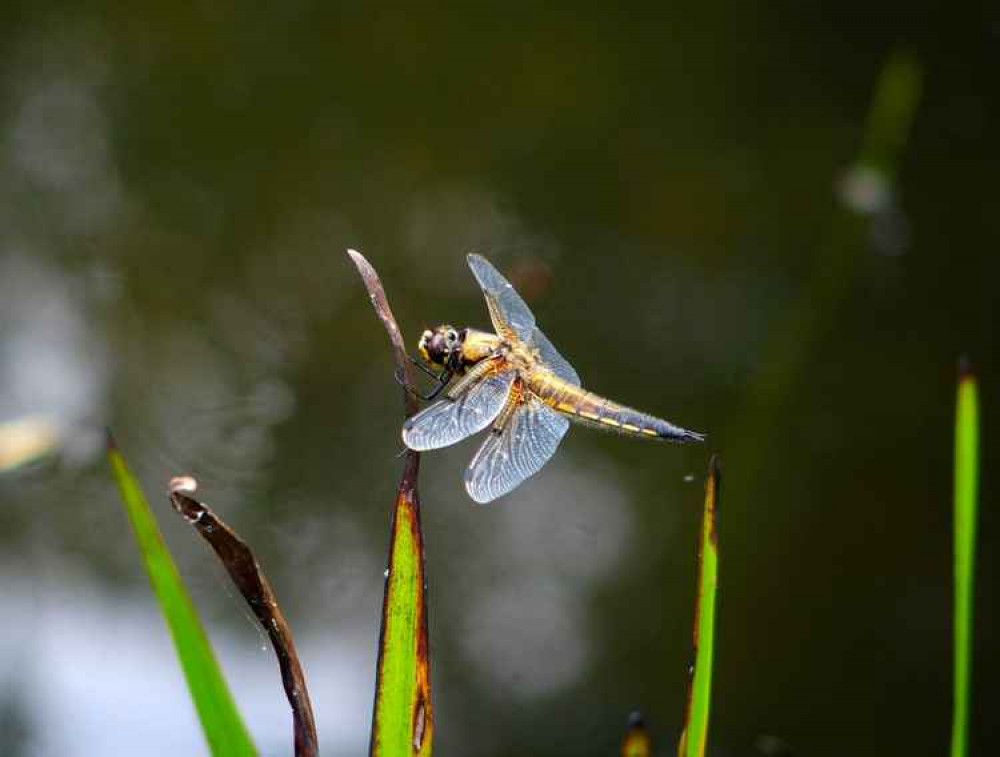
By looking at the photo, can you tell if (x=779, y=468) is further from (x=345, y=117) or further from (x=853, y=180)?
(x=345, y=117)

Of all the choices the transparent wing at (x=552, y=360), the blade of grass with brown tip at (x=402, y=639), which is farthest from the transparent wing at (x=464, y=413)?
the blade of grass with brown tip at (x=402, y=639)

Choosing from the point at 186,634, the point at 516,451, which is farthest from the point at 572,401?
the point at 186,634

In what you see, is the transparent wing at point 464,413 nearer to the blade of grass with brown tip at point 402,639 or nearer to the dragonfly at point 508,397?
the dragonfly at point 508,397

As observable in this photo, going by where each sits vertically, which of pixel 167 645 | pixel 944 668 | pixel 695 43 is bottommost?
pixel 167 645

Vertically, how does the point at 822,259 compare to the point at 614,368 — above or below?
above

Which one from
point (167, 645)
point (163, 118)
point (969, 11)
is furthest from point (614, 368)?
point (969, 11)
